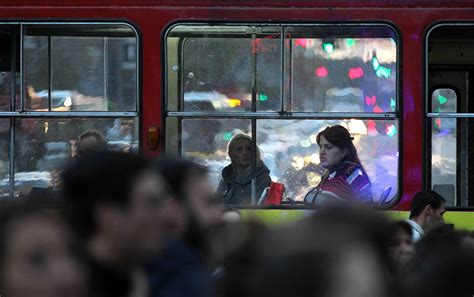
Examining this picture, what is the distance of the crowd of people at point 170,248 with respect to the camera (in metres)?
1.60

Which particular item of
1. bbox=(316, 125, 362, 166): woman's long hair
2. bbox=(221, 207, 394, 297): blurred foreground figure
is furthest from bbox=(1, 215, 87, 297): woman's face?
bbox=(316, 125, 362, 166): woman's long hair

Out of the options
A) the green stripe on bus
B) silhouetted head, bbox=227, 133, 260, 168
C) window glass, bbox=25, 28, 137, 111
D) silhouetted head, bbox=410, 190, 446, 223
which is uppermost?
window glass, bbox=25, 28, 137, 111

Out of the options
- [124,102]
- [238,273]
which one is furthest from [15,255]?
[124,102]

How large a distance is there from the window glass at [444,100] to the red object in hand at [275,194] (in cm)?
149

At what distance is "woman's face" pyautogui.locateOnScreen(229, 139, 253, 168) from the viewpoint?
688 cm

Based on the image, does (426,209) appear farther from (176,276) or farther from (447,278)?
(447,278)

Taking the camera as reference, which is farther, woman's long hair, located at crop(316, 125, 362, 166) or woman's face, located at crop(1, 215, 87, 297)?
woman's long hair, located at crop(316, 125, 362, 166)

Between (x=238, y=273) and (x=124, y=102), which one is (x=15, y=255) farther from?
(x=124, y=102)

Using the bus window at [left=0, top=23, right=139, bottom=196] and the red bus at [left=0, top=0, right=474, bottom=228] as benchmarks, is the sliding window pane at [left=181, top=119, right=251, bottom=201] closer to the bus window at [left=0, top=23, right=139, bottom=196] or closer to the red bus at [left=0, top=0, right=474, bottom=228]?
the red bus at [left=0, top=0, right=474, bottom=228]

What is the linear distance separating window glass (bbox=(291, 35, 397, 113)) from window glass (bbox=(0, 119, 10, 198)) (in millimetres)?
1952

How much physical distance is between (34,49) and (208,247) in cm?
389

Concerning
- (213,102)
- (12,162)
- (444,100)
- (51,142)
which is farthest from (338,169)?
Result: (12,162)

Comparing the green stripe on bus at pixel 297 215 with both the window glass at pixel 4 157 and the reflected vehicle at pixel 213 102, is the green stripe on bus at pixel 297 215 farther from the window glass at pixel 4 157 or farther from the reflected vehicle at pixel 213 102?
the window glass at pixel 4 157

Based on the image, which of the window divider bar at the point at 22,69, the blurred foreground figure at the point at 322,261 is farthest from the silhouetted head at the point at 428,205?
the blurred foreground figure at the point at 322,261
